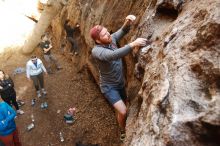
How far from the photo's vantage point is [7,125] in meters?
8.60

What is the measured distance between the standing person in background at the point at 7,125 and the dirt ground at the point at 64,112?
2.30 m

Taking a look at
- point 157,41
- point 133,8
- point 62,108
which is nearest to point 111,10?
point 133,8

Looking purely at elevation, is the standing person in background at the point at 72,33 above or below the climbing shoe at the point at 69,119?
above

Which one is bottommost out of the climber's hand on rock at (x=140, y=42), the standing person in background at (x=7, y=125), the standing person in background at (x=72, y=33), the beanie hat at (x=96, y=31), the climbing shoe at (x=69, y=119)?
the climbing shoe at (x=69, y=119)

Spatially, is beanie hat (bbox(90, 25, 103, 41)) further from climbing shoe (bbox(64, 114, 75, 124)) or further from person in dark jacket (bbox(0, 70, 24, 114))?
climbing shoe (bbox(64, 114, 75, 124))

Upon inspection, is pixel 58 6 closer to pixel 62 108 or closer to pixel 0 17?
pixel 0 17

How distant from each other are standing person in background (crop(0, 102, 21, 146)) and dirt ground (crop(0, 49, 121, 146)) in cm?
230

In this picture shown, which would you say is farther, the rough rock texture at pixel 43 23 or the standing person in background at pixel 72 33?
the rough rock texture at pixel 43 23

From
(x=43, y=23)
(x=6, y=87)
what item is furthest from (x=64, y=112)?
(x=43, y=23)

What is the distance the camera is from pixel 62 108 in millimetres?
12891

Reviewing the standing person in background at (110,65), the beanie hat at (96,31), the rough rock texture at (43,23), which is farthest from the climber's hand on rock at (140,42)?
the rough rock texture at (43,23)

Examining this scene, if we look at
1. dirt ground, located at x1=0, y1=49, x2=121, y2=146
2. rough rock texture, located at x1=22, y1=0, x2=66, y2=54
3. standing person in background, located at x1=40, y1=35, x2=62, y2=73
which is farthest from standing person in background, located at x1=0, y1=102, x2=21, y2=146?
rough rock texture, located at x1=22, y1=0, x2=66, y2=54

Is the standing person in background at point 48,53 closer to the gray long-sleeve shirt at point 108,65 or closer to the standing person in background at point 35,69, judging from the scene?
the standing person in background at point 35,69

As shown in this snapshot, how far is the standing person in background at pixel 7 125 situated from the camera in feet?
27.8
